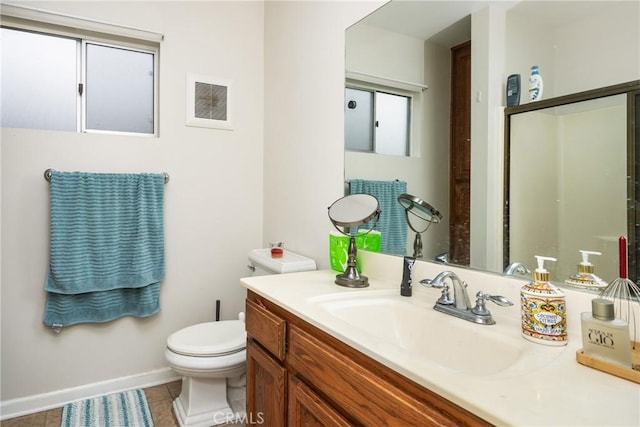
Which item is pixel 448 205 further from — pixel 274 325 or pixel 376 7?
pixel 376 7

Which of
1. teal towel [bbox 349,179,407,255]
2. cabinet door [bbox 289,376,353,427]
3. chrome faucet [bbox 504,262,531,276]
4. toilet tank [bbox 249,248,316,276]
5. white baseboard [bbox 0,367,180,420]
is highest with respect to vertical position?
teal towel [bbox 349,179,407,255]

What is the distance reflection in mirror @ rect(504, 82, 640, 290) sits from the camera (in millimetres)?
812

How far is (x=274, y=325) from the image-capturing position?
3.95 feet

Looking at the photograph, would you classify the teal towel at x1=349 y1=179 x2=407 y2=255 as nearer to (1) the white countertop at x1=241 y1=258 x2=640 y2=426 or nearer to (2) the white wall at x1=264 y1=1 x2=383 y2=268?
(2) the white wall at x1=264 y1=1 x2=383 y2=268

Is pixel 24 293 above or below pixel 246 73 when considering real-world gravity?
below

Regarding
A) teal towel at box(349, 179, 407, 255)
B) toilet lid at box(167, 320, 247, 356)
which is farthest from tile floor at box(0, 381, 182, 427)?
teal towel at box(349, 179, 407, 255)

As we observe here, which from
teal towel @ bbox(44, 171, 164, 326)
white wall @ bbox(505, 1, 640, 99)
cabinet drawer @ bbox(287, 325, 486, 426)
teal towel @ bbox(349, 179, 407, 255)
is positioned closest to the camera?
cabinet drawer @ bbox(287, 325, 486, 426)

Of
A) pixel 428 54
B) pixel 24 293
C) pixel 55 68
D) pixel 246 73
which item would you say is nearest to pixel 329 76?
pixel 428 54

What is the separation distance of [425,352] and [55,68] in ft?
7.96

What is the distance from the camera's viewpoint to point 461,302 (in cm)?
105

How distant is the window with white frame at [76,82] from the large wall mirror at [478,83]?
1466 mm

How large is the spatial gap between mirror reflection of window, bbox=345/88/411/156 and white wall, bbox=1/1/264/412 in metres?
1.04

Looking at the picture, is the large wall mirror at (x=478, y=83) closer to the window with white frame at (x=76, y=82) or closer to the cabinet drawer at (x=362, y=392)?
the cabinet drawer at (x=362, y=392)

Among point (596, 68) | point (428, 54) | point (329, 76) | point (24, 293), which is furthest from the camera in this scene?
point (24, 293)
